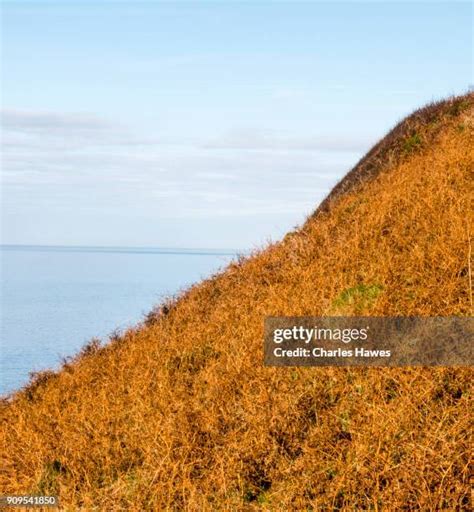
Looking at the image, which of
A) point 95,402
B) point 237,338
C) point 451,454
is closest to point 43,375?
point 95,402

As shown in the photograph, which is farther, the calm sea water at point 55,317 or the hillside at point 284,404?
the calm sea water at point 55,317

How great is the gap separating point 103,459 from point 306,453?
2682 mm

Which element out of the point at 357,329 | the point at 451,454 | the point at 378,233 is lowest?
the point at 451,454

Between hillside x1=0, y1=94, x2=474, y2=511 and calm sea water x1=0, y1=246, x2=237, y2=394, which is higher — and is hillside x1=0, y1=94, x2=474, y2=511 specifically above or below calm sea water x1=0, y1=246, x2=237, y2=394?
above

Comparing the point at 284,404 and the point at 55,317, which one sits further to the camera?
the point at 55,317

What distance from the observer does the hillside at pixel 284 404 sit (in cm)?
647

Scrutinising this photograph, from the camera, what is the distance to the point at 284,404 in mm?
7926

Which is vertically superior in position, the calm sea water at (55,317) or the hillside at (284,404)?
the hillside at (284,404)

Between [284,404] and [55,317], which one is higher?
[284,404]

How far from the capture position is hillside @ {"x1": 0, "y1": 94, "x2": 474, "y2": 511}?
6.47m

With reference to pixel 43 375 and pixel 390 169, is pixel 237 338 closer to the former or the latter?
pixel 43 375

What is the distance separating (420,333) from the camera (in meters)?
8.82

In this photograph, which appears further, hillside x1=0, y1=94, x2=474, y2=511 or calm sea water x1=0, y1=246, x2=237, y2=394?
calm sea water x1=0, y1=246, x2=237, y2=394

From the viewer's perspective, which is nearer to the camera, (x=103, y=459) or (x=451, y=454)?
(x=451, y=454)
